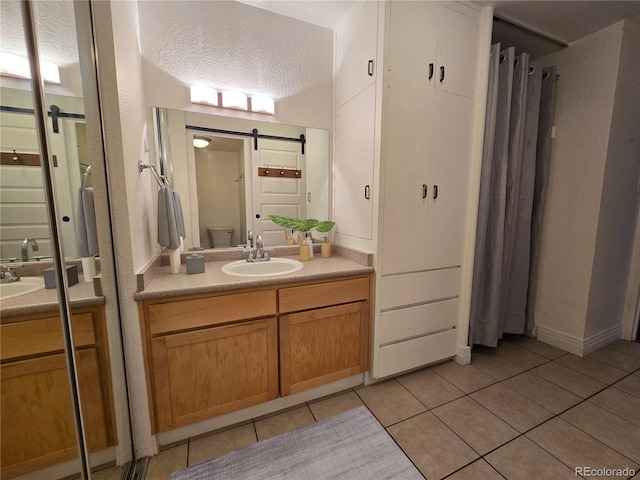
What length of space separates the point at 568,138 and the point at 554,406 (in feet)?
6.70

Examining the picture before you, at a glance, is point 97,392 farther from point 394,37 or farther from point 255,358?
point 394,37

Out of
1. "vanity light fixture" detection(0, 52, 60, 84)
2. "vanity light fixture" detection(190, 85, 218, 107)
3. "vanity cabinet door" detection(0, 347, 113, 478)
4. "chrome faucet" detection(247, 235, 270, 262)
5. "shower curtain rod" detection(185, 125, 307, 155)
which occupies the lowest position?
"vanity cabinet door" detection(0, 347, 113, 478)

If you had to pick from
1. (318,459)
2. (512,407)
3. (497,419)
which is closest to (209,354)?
(318,459)

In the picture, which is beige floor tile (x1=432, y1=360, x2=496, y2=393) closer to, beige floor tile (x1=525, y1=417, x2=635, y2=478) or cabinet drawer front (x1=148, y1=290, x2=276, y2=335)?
beige floor tile (x1=525, y1=417, x2=635, y2=478)

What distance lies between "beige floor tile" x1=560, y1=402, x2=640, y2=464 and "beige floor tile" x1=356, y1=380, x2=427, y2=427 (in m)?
0.84

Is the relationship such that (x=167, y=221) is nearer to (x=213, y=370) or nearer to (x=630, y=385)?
(x=213, y=370)

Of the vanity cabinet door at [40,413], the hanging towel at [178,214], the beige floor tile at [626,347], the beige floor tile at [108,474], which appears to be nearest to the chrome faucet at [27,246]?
the vanity cabinet door at [40,413]

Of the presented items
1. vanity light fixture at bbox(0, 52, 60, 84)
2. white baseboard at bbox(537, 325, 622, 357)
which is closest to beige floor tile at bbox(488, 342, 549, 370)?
white baseboard at bbox(537, 325, 622, 357)

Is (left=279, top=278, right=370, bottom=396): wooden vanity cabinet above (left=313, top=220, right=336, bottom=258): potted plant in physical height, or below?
below

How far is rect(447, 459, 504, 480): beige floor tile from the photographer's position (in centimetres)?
115

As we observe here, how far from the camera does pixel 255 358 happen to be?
1408 mm

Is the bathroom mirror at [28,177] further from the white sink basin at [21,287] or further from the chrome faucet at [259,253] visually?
the chrome faucet at [259,253]

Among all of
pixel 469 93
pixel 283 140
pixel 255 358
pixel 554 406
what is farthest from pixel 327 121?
pixel 554 406

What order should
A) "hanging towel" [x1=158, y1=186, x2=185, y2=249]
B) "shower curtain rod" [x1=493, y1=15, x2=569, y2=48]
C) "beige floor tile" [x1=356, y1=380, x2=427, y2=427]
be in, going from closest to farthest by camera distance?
1. "hanging towel" [x1=158, y1=186, x2=185, y2=249]
2. "beige floor tile" [x1=356, y1=380, x2=427, y2=427]
3. "shower curtain rod" [x1=493, y1=15, x2=569, y2=48]
